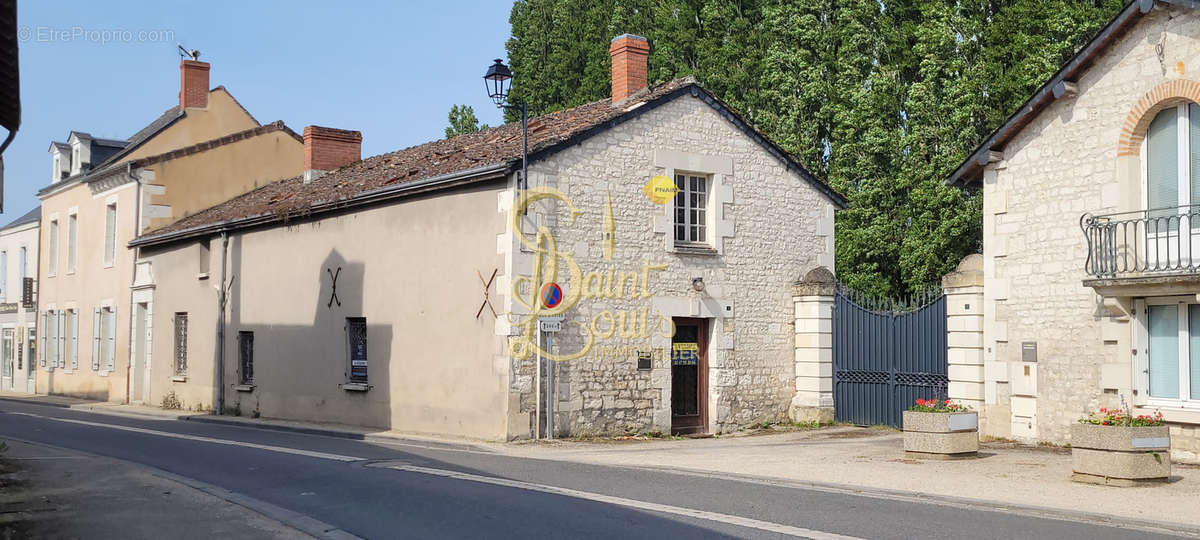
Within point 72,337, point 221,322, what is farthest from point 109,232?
point 221,322

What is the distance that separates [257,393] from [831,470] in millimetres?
13635

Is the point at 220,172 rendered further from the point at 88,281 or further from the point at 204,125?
the point at 88,281

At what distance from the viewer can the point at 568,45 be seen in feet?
125

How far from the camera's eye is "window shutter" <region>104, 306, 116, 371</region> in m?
28.4

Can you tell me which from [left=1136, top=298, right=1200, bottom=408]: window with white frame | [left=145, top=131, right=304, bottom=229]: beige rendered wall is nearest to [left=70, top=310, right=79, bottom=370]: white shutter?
[left=145, top=131, right=304, bottom=229]: beige rendered wall

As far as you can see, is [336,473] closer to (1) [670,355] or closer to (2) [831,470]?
(2) [831,470]

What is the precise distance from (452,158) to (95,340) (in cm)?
1606

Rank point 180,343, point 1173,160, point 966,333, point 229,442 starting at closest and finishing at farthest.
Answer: point 1173,160, point 966,333, point 229,442, point 180,343

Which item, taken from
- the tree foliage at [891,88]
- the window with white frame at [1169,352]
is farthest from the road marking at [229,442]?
the tree foliage at [891,88]

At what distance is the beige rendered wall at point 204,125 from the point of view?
2908cm

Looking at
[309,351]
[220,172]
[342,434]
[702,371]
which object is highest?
[220,172]

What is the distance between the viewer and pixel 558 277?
1655cm

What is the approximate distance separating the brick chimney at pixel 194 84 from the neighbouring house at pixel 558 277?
9.74 meters

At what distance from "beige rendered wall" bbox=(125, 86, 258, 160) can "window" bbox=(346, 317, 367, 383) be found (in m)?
12.5
